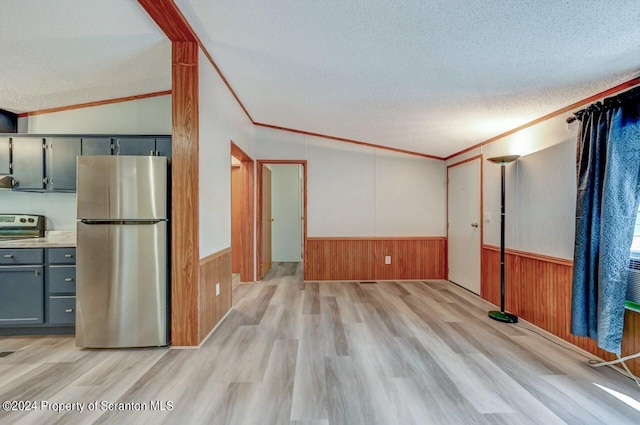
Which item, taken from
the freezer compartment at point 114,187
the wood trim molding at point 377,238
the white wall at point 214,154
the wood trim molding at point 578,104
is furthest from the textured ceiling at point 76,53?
the wood trim molding at point 578,104

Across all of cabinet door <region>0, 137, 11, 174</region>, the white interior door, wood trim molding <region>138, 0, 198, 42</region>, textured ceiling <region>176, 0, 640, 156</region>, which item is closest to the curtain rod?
textured ceiling <region>176, 0, 640, 156</region>

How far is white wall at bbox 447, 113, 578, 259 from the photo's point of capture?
8.02ft

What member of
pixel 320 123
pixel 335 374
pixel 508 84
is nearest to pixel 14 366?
pixel 335 374

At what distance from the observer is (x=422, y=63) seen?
2102mm

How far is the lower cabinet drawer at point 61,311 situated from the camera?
2484 millimetres

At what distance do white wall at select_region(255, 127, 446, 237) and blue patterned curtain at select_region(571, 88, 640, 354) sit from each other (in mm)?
2542

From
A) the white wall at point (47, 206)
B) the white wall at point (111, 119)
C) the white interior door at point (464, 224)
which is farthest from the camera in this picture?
the white interior door at point (464, 224)

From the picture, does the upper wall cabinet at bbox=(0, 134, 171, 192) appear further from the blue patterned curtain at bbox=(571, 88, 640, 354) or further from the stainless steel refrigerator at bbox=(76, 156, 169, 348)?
the blue patterned curtain at bbox=(571, 88, 640, 354)

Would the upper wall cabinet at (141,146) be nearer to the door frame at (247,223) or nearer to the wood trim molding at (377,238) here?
the door frame at (247,223)

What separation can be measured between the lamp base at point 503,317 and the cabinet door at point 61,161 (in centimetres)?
476

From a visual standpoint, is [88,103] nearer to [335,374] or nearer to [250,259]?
[250,259]

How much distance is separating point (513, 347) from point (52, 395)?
3375 mm

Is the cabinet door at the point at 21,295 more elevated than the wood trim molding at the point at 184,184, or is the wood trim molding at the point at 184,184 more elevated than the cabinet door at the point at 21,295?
the wood trim molding at the point at 184,184

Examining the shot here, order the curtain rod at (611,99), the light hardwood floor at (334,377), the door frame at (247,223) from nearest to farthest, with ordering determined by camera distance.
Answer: the light hardwood floor at (334,377), the curtain rod at (611,99), the door frame at (247,223)
